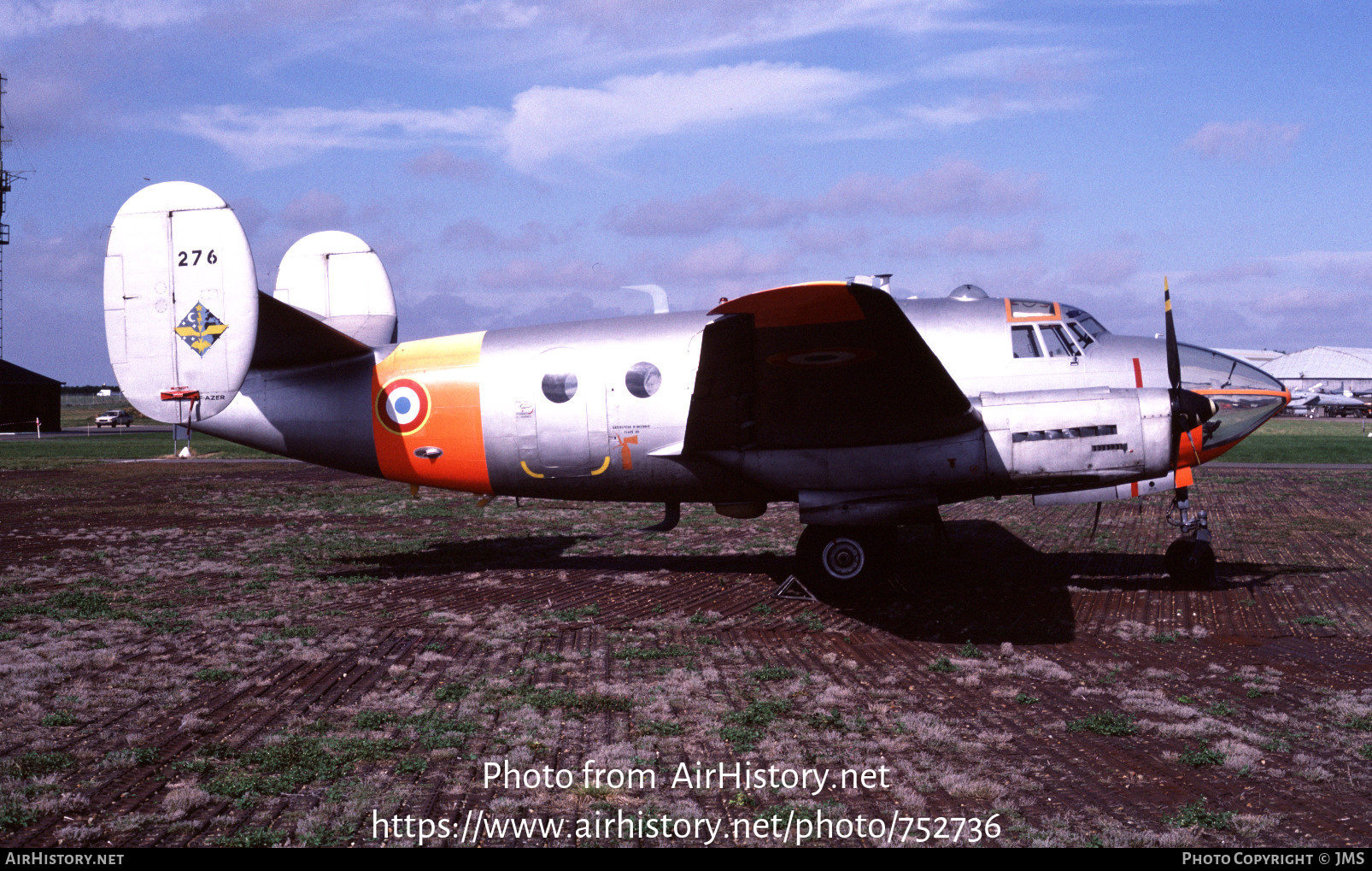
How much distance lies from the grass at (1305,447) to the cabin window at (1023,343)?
22.6m

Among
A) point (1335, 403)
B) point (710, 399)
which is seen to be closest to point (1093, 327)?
point (710, 399)

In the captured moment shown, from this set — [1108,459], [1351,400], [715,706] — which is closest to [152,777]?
[715,706]

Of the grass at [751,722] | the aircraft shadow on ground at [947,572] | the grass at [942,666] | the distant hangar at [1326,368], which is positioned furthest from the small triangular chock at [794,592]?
the distant hangar at [1326,368]

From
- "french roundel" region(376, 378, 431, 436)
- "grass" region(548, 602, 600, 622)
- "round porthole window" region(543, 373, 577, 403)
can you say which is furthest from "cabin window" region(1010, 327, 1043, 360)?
"french roundel" region(376, 378, 431, 436)

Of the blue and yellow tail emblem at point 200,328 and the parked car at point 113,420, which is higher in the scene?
the parked car at point 113,420

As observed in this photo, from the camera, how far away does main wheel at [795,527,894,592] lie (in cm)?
1302

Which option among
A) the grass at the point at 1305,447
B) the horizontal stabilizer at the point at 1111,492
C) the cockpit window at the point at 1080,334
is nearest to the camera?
the horizontal stabilizer at the point at 1111,492

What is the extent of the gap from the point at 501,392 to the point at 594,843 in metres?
9.23

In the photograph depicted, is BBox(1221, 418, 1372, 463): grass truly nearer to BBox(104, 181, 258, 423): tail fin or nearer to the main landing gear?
the main landing gear

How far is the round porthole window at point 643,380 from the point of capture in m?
13.6

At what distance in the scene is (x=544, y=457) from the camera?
13930 millimetres

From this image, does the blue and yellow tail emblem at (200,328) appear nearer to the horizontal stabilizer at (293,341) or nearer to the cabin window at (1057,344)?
the horizontal stabilizer at (293,341)

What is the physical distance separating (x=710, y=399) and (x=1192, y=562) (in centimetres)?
828

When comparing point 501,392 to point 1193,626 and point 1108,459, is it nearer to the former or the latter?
point 1108,459
